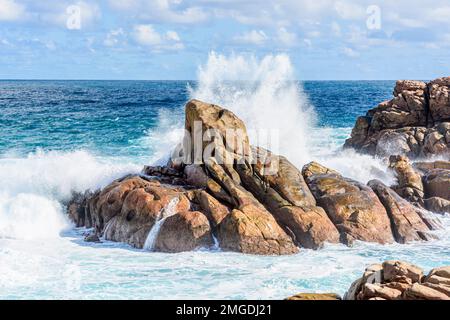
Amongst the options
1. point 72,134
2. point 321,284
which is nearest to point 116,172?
point 321,284

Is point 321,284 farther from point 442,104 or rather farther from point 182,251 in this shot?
point 442,104

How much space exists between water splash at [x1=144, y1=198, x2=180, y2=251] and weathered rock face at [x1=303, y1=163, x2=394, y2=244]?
422 cm

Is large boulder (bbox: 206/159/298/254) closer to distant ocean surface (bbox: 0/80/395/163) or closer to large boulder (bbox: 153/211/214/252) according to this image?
large boulder (bbox: 153/211/214/252)

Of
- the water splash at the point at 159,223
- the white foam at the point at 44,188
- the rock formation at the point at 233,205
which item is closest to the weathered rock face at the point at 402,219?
the rock formation at the point at 233,205

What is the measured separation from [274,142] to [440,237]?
12.9m

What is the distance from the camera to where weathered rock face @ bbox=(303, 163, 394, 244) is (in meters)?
16.3

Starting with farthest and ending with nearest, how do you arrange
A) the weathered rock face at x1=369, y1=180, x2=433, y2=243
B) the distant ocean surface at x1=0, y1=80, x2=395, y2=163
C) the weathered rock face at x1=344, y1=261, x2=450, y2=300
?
the distant ocean surface at x1=0, y1=80, x2=395, y2=163, the weathered rock face at x1=369, y1=180, x2=433, y2=243, the weathered rock face at x1=344, y1=261, x2=450, y2=300

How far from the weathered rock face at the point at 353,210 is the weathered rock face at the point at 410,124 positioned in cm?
945

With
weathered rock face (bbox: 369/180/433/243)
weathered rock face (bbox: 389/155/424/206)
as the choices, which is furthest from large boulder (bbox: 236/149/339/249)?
weathered rock face (bbox: 389/155/424/206)

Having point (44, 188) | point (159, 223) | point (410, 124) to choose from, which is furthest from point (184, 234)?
point (410, 124)

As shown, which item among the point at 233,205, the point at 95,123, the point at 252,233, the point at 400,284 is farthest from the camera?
the point at 95,123

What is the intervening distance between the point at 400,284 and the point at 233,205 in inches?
311

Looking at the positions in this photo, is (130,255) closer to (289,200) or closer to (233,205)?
(233,205)

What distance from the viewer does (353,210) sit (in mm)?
16578
